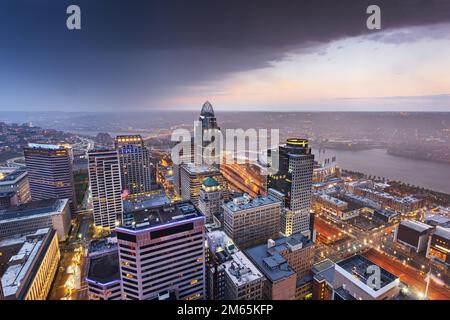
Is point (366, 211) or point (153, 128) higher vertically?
point (153, 128)

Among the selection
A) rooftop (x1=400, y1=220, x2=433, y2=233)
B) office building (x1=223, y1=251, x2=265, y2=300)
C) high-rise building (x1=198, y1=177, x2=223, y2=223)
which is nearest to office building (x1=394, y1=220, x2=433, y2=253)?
rooftop (x1=400, y1=220, x2=433, y2=233)

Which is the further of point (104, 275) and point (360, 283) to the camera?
point (104, 275)

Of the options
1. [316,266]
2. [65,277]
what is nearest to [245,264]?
[316,266]

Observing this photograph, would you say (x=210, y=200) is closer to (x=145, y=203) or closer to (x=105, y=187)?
(x=145, y=203)

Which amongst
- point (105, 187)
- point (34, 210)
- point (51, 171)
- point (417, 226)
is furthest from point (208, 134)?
point (417, 226)

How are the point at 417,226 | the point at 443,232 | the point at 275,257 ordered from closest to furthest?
the point at 275,257
the point at 443,232
the point at 417,226

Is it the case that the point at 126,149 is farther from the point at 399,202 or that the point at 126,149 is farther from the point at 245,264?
the point at 399,202
